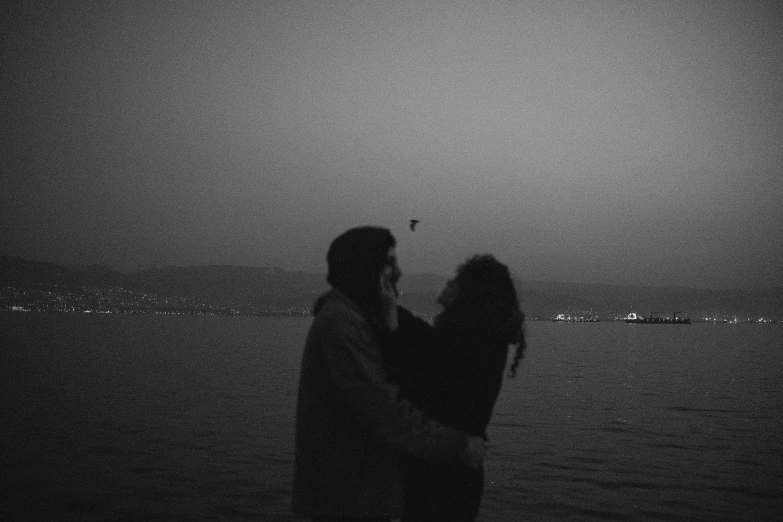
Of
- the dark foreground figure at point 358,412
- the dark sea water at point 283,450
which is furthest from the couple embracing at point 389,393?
the dark sea water at point 283,450

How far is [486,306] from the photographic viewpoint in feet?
12.2

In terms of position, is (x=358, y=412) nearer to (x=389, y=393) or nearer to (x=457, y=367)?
(x=389, y=393)

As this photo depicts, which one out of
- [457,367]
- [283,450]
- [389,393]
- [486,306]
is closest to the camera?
[389,393]

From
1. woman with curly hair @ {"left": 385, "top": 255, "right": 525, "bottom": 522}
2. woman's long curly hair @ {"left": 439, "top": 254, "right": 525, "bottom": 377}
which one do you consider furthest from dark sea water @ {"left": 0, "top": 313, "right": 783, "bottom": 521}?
woman's long curly hair @ {"left": 439, "top": 254, "right": 525, "bottom": 377}

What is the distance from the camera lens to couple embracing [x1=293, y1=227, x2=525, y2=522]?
3.39m

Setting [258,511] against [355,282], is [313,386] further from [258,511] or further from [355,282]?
[258,511]

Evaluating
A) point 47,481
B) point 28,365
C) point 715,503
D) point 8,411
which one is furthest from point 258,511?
point 28,365

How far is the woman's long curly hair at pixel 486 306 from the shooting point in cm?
367

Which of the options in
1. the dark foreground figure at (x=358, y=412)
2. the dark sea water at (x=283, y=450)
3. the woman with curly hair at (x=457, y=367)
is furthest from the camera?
the dark sea water at (x=283, y=450)

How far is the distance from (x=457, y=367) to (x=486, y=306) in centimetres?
37

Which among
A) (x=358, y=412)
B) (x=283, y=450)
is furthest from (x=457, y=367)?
(x=283, y=450)

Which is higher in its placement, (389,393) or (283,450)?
(389,393)

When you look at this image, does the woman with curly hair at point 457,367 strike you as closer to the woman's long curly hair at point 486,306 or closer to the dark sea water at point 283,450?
the woman's long curly hair at point 486,306

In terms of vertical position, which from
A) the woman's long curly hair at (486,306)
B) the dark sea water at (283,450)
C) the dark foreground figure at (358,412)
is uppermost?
the woman's long curly hair at (486,306)
